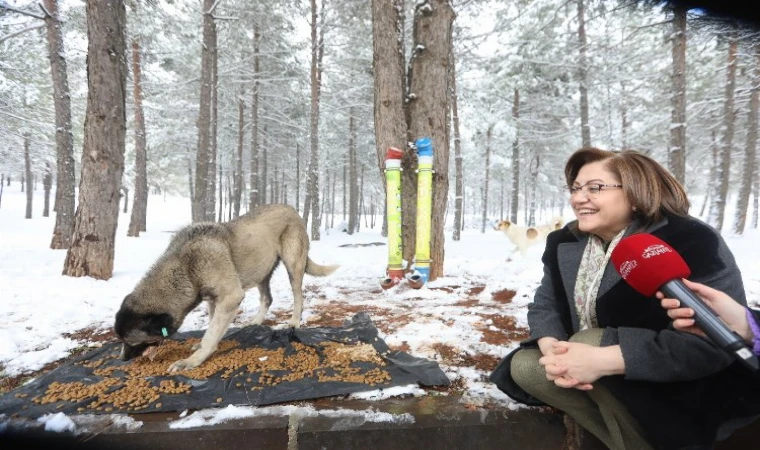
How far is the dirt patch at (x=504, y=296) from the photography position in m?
5.10

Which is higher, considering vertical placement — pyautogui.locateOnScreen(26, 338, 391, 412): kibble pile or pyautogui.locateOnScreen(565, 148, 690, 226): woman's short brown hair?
pyautogui.locateOnScreen(565, 148, 690, 226): woman's short brown hair

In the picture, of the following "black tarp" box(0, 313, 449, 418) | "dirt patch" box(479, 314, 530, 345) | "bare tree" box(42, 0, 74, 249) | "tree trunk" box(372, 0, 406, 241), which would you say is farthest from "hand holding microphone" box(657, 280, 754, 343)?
"bare tree" box(42, 0, 74, 249)

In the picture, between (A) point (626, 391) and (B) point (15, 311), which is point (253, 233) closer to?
(B) point (15, 311)

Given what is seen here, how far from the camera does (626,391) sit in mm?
1642

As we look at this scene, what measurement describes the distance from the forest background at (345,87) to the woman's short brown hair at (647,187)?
3367 mm

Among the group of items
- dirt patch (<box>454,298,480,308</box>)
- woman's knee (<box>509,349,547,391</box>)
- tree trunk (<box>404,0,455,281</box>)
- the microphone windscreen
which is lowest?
dirt patch (<box>454,298,480,308</box>)

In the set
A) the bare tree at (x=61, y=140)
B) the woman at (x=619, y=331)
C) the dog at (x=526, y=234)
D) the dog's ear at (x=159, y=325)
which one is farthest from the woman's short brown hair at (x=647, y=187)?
the bare tree at (x=61, y=140)

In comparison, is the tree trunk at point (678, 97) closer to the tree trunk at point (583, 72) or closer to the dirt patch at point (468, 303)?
the tree trunk at point (583, 72)

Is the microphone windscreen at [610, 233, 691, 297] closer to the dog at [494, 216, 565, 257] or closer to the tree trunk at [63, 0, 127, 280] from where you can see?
the tree trunk at [63, 0, 127, 280]

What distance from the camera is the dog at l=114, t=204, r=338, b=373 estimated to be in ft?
9.34

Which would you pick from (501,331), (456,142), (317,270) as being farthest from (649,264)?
(456,142)

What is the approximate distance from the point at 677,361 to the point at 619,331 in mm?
224

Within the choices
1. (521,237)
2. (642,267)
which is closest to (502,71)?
(521,237)

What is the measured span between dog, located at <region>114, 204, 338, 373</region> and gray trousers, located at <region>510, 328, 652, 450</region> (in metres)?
2.41
